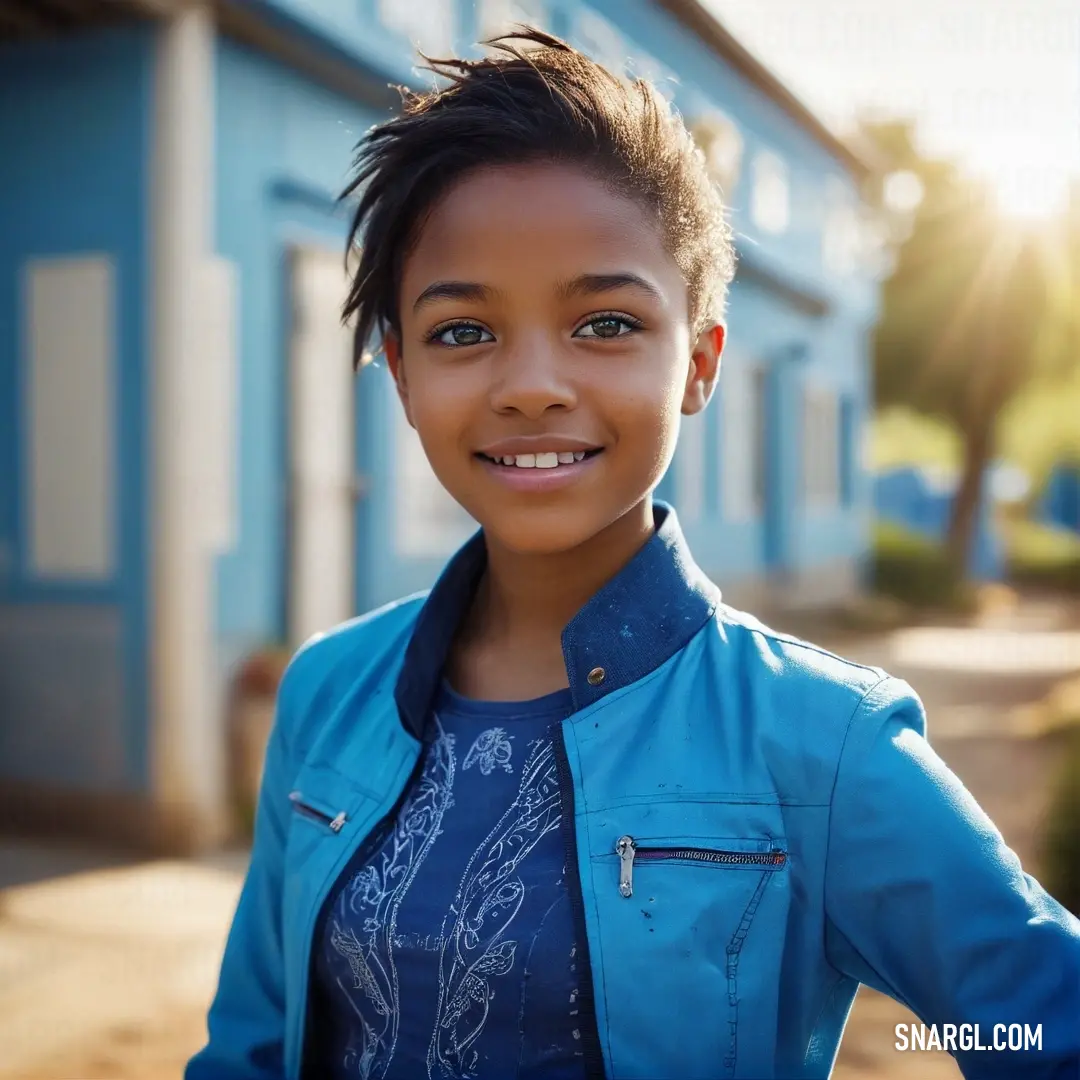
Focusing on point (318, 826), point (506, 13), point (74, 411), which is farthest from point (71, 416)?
point (318, 826)

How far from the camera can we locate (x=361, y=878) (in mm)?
1623

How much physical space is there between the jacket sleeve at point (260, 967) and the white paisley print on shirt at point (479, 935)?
15.5 inches

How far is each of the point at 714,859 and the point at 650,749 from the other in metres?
0.16

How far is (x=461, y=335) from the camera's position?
165 centimetres

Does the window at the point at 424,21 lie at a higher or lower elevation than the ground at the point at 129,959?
higher

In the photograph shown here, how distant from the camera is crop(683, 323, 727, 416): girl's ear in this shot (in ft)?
5.90

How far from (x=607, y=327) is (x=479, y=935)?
739 millimetres

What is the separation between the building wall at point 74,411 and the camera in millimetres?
5852

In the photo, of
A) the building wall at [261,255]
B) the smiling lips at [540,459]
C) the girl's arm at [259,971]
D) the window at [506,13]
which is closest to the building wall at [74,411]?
the building wall at [261,255]

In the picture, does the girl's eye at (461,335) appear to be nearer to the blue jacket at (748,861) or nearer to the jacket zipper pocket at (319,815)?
the blue jacket at (748,861)

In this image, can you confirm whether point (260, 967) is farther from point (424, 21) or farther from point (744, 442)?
point (744, 442)

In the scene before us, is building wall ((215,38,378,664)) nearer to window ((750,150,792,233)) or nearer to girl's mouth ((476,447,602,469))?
girl's mouth ((476,447,602,469))

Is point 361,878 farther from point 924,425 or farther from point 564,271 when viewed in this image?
point 924,425

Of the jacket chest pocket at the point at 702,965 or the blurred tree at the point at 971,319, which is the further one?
the blurred tree at the point at 971,319
